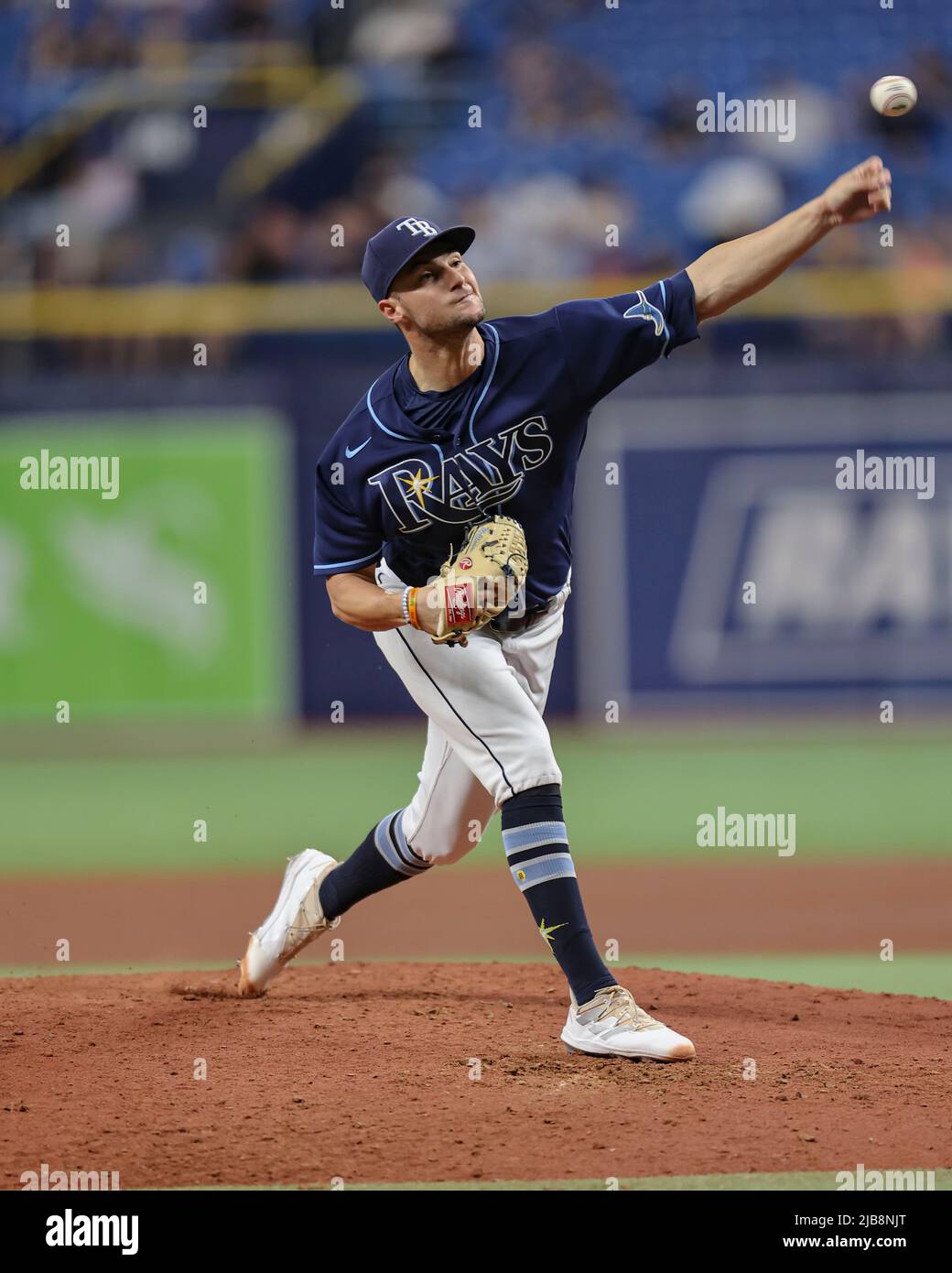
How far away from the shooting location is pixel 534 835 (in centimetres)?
426

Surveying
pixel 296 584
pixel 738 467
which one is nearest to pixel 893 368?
pixel 738 467

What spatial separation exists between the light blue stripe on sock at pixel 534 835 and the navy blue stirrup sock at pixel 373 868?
1.93 ft

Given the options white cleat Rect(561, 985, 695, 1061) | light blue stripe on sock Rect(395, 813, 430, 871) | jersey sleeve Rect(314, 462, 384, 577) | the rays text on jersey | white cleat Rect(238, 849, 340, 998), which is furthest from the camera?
white cleat Rect(238, 849, 340, 998)

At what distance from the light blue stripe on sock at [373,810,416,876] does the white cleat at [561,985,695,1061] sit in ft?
2.67

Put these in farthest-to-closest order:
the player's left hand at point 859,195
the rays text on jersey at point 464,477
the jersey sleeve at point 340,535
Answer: the jersey sleeve at point 340,535
the rays text on jersey at point 464,477
the player's left hand at point 859,195

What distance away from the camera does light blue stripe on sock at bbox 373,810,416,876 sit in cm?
481

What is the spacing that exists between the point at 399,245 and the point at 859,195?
1.17 meters

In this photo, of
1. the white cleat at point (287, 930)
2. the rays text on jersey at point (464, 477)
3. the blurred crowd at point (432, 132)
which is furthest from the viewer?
the blurred crowd at point (432, 132)
